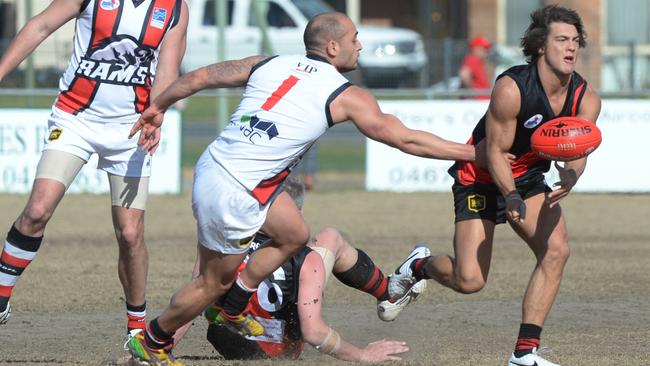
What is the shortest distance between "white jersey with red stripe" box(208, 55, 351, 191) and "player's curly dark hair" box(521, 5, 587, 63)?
142cm

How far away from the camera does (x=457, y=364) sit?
6.79 meters

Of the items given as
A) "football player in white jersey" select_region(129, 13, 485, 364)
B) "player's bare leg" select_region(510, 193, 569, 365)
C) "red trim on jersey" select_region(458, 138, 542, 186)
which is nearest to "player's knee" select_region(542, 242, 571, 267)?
"player's bare leg" select_region(510, 193, 569, 365)

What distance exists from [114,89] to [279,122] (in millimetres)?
1509

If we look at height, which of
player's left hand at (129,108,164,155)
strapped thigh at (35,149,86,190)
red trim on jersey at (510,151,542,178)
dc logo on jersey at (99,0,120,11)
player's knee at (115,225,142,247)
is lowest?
player's knee at (115,225,142,247)

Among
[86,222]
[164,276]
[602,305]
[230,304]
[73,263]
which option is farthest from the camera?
[86,222]

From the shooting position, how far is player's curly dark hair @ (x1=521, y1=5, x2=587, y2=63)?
6957 millimetres

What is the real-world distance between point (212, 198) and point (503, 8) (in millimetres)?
25392

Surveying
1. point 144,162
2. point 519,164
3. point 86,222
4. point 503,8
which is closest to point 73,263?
point 86,222

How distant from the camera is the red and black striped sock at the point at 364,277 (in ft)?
24.2

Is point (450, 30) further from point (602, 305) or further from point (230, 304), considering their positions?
point (230, 304)

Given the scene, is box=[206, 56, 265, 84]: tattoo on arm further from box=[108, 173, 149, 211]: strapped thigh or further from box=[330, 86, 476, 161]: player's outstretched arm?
box=[108, 173, 149, 211]: strapped thigh

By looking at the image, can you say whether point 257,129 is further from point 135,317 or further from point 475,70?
point 475,70

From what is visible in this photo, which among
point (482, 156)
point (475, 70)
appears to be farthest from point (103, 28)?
point (475, 70)

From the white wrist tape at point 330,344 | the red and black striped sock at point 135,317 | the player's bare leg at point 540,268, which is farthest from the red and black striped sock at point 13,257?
the player's bare leg at point 540,268
